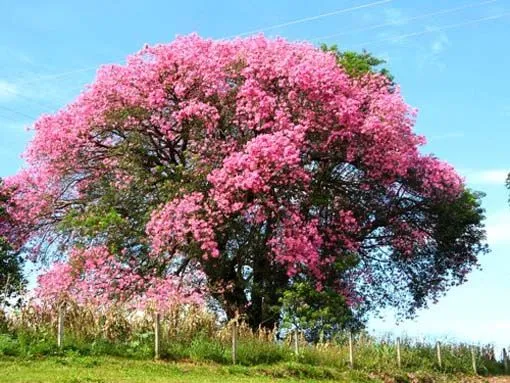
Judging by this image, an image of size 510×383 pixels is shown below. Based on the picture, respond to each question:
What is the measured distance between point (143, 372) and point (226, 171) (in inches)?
326

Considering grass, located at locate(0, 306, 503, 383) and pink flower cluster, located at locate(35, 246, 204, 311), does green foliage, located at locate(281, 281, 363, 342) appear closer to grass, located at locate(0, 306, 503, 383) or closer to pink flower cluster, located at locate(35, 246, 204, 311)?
grass, located at locate(0, 306, 503, 383)

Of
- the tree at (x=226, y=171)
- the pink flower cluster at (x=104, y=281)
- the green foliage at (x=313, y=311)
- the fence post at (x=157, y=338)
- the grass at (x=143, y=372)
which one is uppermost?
the tree at (x=226, y=171)

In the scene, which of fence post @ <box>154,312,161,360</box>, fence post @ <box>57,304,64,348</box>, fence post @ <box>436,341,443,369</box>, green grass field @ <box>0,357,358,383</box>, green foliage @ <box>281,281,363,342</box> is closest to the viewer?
green grass field @ <box>0,357,358,383</box>

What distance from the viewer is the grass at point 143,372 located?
14109 mm

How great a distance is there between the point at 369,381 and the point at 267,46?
1146cm

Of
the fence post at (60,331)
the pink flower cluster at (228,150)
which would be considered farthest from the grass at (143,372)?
the pink flower cluster at (228,150)

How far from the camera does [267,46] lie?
25.2 meters

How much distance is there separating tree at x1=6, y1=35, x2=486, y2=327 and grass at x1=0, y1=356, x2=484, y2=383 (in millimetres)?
4939

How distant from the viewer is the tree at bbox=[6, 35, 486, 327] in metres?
22.9

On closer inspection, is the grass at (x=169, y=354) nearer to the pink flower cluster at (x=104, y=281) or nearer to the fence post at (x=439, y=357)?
the fence post at (x=439, y=357)

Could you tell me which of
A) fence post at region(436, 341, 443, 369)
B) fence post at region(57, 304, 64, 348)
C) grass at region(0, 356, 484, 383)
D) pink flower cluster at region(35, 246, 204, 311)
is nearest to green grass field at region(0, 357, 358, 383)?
grass at region(0, 356, 484, 383)

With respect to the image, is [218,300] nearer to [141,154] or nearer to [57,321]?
[141,154]

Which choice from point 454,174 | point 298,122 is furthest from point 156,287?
point 454,174

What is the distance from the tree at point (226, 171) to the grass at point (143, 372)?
4939mm
